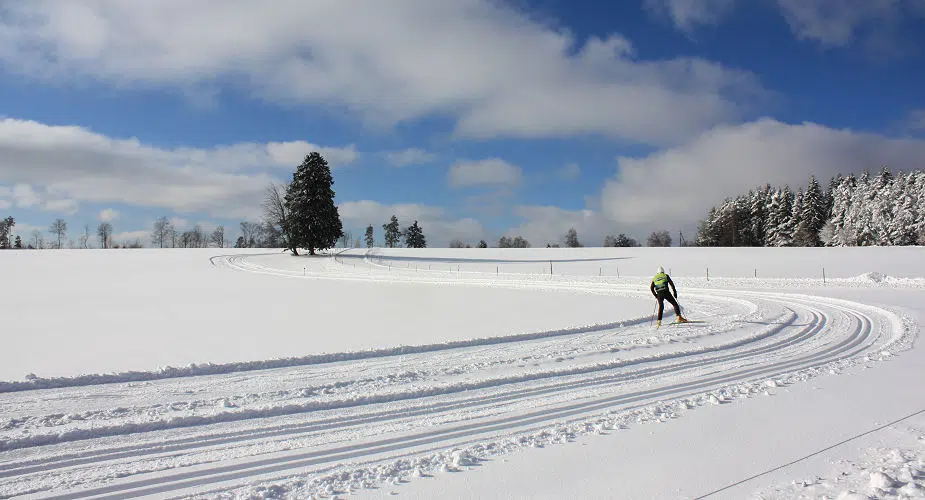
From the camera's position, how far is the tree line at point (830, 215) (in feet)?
196

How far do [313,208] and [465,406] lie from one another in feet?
160

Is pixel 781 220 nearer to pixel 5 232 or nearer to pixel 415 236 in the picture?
pixel 415 236

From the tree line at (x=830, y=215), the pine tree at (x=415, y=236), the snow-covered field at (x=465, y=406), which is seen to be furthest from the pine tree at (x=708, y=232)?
the snow-covered field at (x=465, y=406)

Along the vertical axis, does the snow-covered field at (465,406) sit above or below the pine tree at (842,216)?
below

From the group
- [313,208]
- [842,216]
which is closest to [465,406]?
[313,208]

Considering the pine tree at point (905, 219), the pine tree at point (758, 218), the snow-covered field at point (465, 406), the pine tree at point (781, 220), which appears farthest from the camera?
the pine tree at point (758, 218)

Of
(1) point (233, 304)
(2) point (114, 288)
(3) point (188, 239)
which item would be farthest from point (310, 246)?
(3) point (188, 239)

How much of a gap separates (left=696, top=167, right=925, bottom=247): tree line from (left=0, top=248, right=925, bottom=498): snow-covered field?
61241mm

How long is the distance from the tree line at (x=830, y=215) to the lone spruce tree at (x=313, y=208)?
66.4 meters

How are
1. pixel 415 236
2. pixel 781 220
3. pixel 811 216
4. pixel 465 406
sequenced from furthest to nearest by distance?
pixel 415 236 < pixel 781 220 < pixel 811 216 < pixel 465 406

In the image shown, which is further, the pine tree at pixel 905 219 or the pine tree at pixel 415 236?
the pine tree at pixel 415 236

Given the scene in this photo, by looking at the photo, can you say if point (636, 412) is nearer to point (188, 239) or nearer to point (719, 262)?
point (719, 262)

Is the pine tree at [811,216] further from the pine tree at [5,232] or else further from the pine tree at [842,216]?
the pine tree at [5,232]

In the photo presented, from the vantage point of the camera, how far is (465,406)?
6.30 metres
